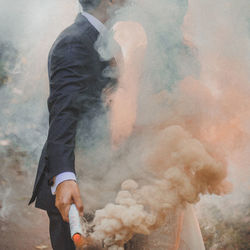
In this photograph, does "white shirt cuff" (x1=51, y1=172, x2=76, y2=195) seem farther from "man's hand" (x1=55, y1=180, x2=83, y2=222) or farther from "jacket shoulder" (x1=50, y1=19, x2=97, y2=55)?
"jacket shoulder" (x1=50, y1=19, x2=97, y2=55)

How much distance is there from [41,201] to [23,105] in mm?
2318

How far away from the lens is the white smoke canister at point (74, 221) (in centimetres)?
152

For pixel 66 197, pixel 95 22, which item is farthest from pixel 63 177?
pixel 95 22

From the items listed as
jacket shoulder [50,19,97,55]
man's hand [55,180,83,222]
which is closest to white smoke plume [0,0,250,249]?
jacket shoulder [50,19,97,55]

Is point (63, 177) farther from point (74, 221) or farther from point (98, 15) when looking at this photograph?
point (98, 15)

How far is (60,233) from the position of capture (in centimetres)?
214

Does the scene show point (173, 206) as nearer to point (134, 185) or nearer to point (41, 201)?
point (134, 185)

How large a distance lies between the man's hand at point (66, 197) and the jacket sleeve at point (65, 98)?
0.27ft

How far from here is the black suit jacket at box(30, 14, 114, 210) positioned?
1.77 metres

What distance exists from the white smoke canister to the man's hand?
0.09ft

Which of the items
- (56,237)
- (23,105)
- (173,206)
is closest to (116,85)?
(173,206)

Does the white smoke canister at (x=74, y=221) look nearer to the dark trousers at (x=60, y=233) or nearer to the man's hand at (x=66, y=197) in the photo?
the man's hand at (x=66, y=197)

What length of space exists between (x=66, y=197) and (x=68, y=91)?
637mm

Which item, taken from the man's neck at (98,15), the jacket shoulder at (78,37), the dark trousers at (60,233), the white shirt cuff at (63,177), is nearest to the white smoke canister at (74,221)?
the white shirt cuff at (63,177)
